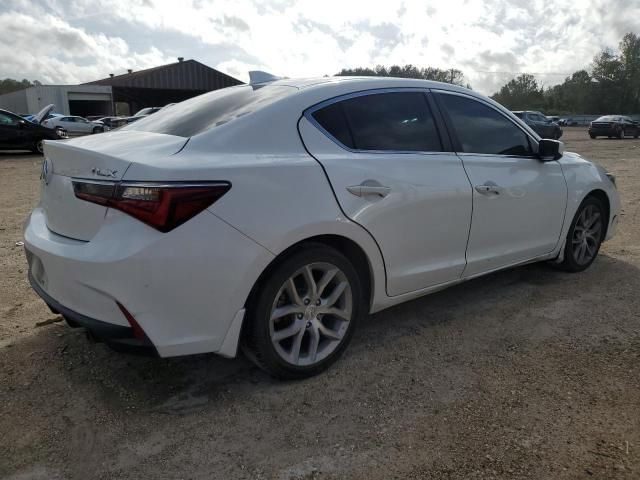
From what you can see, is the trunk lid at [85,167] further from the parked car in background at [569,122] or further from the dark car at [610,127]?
the parked car in background at [569,122]

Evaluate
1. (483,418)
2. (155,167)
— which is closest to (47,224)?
(155,167)

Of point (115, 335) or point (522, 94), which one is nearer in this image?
point (115, 335)

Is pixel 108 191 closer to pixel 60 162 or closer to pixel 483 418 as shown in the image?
pixel 60 162

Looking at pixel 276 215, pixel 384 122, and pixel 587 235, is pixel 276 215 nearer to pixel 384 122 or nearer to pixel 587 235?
pixel 384 122

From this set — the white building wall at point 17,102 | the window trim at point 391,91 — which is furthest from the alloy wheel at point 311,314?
the white building wall at point 17,102

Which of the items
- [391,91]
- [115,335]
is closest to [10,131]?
[391,91]

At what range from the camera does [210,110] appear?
2.99m

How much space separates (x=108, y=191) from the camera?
2328 mm

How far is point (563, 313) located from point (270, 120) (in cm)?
257

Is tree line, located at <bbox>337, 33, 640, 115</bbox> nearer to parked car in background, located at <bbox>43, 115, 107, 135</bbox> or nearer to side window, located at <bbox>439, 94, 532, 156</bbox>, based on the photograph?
parked car in background, located at <bbox>43, 115, 107, 135</bbox>

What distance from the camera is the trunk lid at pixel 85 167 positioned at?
7.80 ft

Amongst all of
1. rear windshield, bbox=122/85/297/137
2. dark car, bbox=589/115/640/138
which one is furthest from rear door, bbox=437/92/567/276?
dark car, bbox=589/115/640/138

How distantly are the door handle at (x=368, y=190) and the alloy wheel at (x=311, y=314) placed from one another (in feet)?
1.36

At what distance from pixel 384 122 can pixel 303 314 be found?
126 cm
